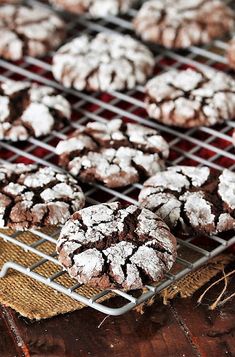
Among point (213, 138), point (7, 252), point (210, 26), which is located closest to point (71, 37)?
point (210, 26)

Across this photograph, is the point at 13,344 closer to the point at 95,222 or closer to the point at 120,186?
the point at 95,222

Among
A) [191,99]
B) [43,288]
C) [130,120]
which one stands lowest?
[43,288]

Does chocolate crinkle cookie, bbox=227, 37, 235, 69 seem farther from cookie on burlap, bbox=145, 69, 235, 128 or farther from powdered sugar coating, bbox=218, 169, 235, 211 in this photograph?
powdered sugar coating, bbox=218, 169, 235, 211

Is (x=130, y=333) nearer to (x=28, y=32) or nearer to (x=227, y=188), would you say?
(x=227, y=188)

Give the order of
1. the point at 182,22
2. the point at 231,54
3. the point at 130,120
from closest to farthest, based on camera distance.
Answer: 1. the point at 130,120
2. the point at 231,54
3. the point at 182,22

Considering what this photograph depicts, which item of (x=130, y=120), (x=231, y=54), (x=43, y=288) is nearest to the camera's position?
(x=43, y=288)

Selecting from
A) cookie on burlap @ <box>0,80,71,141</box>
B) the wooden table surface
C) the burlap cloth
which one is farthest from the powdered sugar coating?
cookie on burlap @ <box>0,80,71,141</box>

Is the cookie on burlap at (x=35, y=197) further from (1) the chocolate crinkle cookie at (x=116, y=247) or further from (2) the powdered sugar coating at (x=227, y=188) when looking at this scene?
(2) the powdered sugar coating at (x=227, y=188)

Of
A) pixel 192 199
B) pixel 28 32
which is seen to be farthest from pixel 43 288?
pixel 28 32

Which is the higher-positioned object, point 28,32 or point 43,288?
point 28,32
